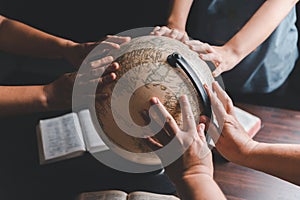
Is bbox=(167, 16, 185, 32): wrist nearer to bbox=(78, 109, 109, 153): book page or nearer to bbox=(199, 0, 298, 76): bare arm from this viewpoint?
bbox=(199, 0, 298, 76): bare arm

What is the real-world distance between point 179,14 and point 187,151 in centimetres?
82

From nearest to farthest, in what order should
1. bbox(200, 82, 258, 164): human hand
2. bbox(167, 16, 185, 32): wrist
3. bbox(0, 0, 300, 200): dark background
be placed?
bbox(200, 82, 258, 164): human hand → bbox(0, 0, 300, 200): dark background → bbox(167, 16, 185, 32): wrist

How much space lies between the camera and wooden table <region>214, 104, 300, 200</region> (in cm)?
140

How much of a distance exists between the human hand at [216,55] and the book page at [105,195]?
415mm

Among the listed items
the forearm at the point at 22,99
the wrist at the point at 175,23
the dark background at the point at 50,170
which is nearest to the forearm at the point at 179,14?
the wrist at the point at 175,23

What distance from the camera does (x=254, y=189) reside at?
1421 mm

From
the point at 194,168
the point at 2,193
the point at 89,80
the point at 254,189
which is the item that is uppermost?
the point at 89,80

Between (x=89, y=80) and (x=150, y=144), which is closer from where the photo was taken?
(x=150, y=144)

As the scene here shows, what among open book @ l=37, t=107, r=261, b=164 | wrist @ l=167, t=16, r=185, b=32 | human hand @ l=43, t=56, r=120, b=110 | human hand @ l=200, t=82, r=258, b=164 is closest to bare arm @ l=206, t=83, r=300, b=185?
human hand @ l=200, t=82, r=258, b=164

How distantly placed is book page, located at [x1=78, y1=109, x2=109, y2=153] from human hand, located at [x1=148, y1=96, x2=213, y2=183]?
41cm

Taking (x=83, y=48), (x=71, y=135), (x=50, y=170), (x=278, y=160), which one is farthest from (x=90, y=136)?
(x=278, y=160)

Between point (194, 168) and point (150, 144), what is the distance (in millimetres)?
110

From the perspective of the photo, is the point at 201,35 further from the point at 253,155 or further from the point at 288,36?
the point at 253,155

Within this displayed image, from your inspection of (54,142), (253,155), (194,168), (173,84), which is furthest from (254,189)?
(54,142)
